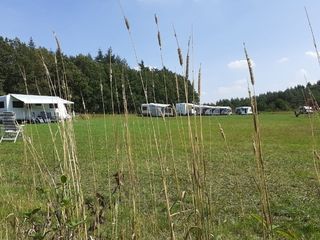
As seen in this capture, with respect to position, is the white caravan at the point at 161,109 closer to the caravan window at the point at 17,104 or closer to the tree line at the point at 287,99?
the tree line at the point at 287,99

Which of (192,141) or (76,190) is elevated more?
(192,141)

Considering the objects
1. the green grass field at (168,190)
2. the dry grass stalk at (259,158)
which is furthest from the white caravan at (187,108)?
the dry grass stalk at (259,158)

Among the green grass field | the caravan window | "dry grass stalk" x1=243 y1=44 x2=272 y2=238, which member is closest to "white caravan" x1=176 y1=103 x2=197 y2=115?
the green grass field

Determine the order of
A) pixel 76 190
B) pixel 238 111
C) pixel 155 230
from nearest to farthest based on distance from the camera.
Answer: pixel 76 190 < pixel 155 230 < pixel 238 111

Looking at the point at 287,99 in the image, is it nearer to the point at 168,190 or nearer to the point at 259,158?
→ the point at 168,190

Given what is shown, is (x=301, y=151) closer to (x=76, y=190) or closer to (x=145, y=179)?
(x=145, y=179)

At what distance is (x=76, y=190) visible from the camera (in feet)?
7.77

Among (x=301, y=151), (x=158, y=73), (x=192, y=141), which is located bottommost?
(x=301, y=151)

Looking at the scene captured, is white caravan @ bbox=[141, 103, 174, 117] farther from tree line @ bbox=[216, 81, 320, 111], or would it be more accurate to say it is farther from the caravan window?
the caravan window

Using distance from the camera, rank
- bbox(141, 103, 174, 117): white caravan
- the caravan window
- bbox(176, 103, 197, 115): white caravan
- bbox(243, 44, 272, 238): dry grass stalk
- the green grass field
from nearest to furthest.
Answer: bbox(243, 44, 272, 238): dry grass stalk → bbox(176, 103, 197, 115): white caravan → bbox(141, 103, 174, 117): white caravan → the green grass field → the caravan window

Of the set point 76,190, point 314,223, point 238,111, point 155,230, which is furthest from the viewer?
point 238,111

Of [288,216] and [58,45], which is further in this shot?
[288,216]

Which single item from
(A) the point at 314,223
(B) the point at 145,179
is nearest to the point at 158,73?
(A) the point at 314,223

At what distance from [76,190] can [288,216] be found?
8.90 ft
